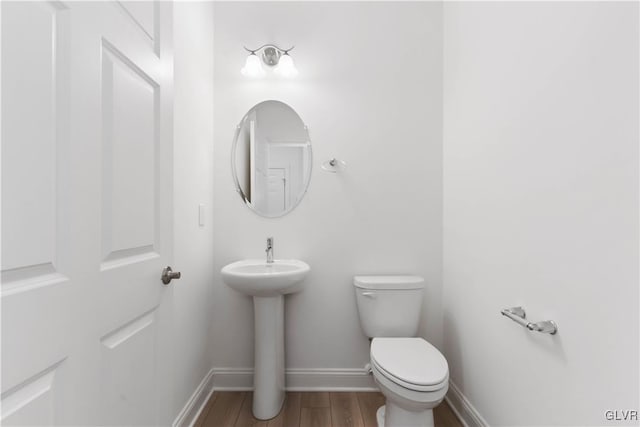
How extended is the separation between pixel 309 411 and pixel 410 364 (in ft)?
2.31

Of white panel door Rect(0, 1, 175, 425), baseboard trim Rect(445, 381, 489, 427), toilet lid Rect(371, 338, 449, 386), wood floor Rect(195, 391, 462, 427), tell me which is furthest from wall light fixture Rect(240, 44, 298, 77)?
baseboard trim Rect(445, 381, 489, 427)

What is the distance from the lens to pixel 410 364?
4.28 feet

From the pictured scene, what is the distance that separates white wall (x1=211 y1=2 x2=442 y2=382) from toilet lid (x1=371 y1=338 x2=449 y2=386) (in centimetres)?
41

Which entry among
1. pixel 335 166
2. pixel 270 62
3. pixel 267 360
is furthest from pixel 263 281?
pixel 270 62

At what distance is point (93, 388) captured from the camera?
0.70 meters

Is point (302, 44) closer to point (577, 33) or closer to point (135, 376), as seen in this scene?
point (577, 33)

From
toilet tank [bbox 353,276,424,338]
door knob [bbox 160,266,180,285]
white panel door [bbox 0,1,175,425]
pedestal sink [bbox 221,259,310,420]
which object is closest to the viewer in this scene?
white panel door [bbox 0,1,175,425]

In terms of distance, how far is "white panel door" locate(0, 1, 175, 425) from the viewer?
1.71ft

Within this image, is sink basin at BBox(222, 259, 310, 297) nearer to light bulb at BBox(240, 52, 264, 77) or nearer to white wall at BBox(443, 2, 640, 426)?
white wall at BBox(443, 2, 640, 426)

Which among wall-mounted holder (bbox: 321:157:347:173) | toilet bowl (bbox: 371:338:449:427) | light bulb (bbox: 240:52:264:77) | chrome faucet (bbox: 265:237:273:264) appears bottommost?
toilet bowl (bbox: 371:338:449:427)

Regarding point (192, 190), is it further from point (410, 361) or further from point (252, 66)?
point (410, 361)

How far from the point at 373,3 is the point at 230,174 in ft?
4.56

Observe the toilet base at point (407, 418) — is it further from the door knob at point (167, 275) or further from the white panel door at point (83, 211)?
the door knob at point (167, 275)

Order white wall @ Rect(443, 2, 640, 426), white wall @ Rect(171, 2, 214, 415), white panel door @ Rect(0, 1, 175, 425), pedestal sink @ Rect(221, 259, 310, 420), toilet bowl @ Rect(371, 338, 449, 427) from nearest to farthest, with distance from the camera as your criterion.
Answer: white panel door @ Rect(0, 1, 175, 425), white wall @ Rect(443, 2, 640, 426), toilet bowl @ Rect(371, 338, 449, 427), white wall @ Rect(171, 2, 214, 415), pedestal sink @ Rect(221, 259, 310, 420)
